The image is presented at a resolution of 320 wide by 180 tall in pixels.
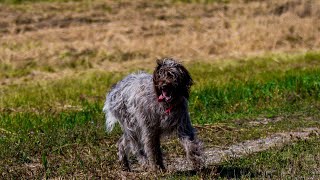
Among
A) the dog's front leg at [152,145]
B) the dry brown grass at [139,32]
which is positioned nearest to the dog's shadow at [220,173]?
the dog's front leg at [152,145]

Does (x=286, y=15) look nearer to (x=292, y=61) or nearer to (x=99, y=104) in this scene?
(x=292, y=61)

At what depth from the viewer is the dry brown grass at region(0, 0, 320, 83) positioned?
1013 inches

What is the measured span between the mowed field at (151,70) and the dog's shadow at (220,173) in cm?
3

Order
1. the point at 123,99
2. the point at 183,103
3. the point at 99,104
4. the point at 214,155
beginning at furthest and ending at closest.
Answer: the point at 99,104 < the point at 214,155 < the point at 123,99 < the point at 183,103

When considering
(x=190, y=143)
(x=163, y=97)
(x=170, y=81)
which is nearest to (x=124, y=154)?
(x=190, y=143)

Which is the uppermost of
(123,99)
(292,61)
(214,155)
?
(123,99)

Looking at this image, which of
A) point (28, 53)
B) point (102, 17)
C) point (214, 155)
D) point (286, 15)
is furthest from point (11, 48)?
point (214, 155)

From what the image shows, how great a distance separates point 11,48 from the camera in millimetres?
26078

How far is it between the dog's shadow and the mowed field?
3 cm

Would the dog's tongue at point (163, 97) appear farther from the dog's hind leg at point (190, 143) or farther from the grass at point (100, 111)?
the grass at point (100, 111)

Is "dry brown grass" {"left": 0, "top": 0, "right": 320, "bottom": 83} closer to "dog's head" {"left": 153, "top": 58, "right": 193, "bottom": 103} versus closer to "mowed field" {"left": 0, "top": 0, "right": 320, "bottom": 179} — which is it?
"mowed field" {"left": 0, "top": 0, "right": 320, "bottom": 179}

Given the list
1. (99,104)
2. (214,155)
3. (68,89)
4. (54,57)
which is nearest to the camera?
(214,155)

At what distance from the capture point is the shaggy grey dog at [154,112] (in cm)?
1059

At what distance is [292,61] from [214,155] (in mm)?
13706
